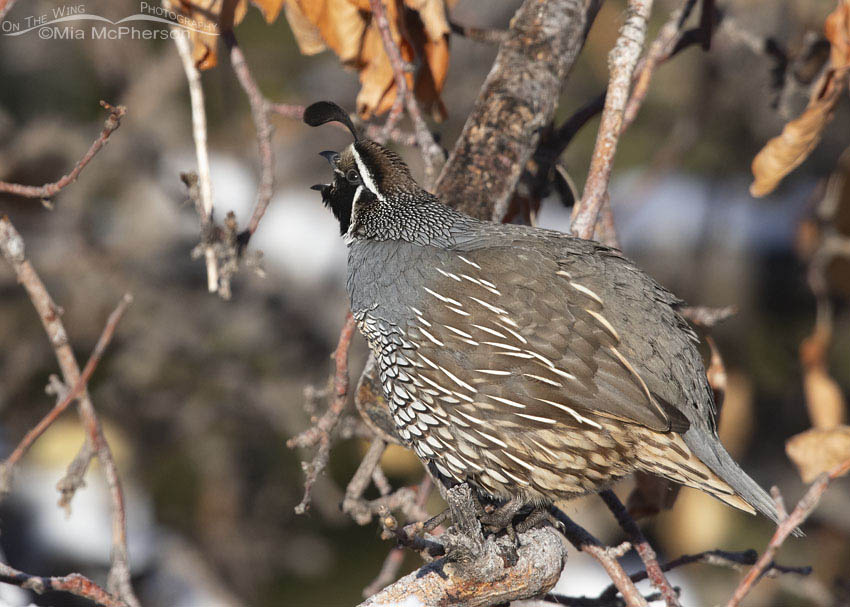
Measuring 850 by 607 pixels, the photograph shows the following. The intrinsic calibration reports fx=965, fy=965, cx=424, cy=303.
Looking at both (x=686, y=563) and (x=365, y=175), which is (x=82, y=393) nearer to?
(x=365, y=175)

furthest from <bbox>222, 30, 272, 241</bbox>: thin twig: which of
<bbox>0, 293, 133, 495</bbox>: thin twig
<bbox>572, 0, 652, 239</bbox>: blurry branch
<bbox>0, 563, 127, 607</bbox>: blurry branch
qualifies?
<bbox>0, 563, 127, 607</bbox>: blurry branch

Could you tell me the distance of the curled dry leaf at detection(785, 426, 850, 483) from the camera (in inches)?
113

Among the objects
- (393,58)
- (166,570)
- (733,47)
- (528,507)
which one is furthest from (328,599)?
(733,47)

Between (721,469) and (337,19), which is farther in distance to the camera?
(337,19)

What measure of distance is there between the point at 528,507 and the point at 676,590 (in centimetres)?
49

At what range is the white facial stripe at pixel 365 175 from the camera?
10.2ft

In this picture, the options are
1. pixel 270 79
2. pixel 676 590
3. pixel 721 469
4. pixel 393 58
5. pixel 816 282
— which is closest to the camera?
pixel 721 469

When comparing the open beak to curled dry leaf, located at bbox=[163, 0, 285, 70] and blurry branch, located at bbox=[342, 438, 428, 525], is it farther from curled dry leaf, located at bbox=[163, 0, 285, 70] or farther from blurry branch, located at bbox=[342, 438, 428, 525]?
blurry branch, located at bbox=[342, 438, 428, 525]

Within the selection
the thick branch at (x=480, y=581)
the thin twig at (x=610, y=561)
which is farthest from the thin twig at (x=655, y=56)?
Result: the thick branch at (x=480, y=581)

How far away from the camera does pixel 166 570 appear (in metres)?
5.27

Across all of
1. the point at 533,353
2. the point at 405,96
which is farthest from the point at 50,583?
the point at 405,96

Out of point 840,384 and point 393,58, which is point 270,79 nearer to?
point 393,58

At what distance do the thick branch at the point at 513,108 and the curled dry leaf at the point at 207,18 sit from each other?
0.78 m

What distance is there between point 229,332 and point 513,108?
8.79ft
